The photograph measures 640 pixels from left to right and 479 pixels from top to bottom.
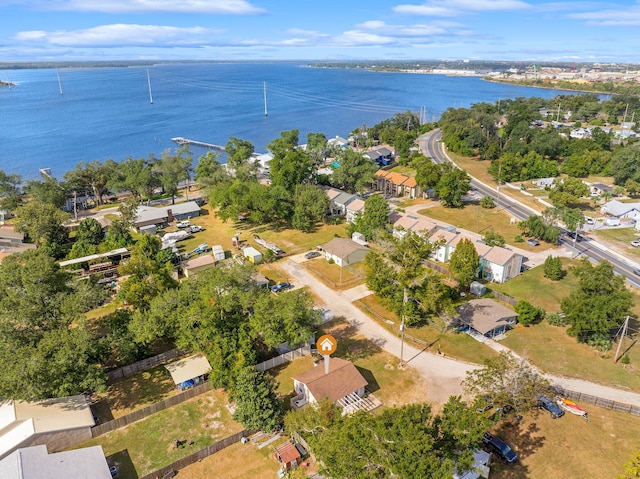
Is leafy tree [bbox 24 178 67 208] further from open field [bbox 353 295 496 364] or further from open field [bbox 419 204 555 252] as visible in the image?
open field [bbox 419 204 555 252]

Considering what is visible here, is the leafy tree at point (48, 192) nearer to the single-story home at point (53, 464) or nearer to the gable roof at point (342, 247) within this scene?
the gable roof at point (342, 247)

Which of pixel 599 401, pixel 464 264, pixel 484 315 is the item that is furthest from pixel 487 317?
pixel 599 401

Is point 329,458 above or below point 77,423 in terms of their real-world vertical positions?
above

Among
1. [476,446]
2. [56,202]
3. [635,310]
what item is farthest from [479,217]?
[56,202]

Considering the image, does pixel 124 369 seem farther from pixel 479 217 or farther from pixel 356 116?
pixel 356 116

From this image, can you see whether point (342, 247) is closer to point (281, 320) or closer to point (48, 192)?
point (281, 320)

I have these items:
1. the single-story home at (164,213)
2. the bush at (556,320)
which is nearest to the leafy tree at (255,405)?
the bush at (556,320)
